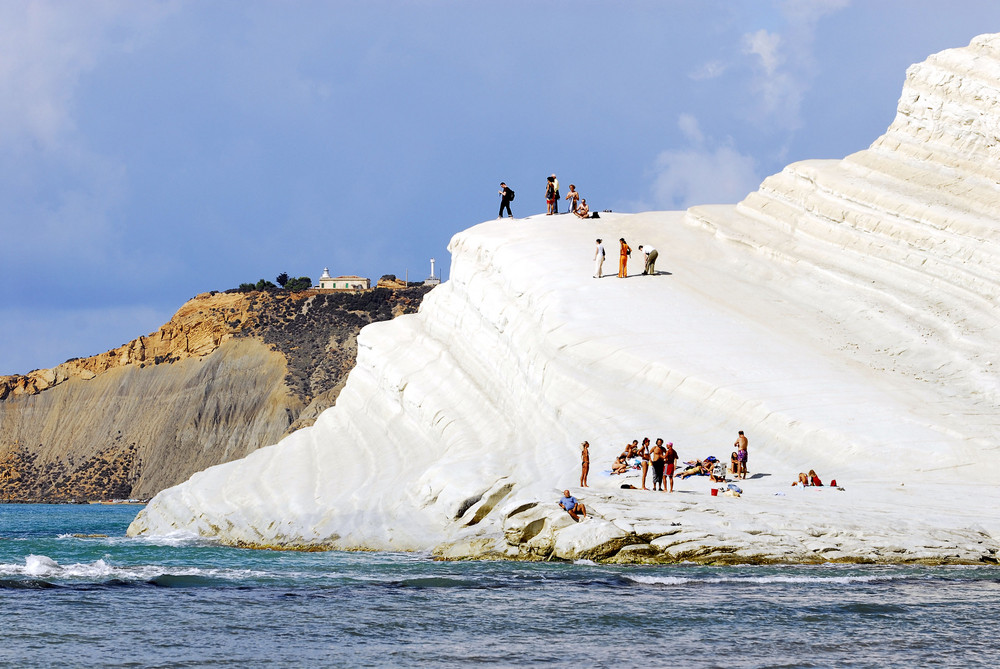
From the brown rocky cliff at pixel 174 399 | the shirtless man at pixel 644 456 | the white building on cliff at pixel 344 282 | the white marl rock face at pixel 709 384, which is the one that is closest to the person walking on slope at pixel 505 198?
the white marl rock face at pixel 709 384

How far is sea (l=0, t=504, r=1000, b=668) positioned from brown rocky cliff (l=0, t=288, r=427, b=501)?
66.7 m

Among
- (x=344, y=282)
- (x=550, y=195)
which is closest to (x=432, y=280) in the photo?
(x=344, y=282)

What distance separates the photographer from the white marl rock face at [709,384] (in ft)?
71.2

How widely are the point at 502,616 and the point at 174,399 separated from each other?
274ft

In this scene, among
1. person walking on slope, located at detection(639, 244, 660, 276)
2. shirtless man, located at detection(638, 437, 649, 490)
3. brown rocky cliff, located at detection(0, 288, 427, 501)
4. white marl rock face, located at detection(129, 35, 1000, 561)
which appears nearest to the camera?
white marl rock face, located at detection(129, 35, 1000, 561)

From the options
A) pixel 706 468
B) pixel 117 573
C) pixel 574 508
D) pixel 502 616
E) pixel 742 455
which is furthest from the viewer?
pixel 706 468

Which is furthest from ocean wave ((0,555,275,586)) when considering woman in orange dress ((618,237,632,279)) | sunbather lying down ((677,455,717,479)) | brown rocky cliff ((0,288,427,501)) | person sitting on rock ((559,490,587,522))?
brown rocky cliff ((0,288,427,501))

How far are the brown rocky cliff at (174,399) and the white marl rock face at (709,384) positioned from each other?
50216 millimetres

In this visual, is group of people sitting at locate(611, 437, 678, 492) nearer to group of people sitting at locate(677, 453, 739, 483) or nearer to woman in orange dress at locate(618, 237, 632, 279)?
group of people sitting at locate(677, 453, 739, 483)

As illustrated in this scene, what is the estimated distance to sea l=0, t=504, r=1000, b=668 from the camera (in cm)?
1322

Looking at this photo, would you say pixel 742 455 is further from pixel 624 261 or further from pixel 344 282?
pixel 344 282

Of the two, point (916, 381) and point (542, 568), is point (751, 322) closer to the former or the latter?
point (916, 381)

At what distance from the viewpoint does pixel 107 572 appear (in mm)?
22141

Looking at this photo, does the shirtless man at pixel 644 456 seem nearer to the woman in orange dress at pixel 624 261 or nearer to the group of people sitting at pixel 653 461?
the group of people sitting at pixel 653 461
